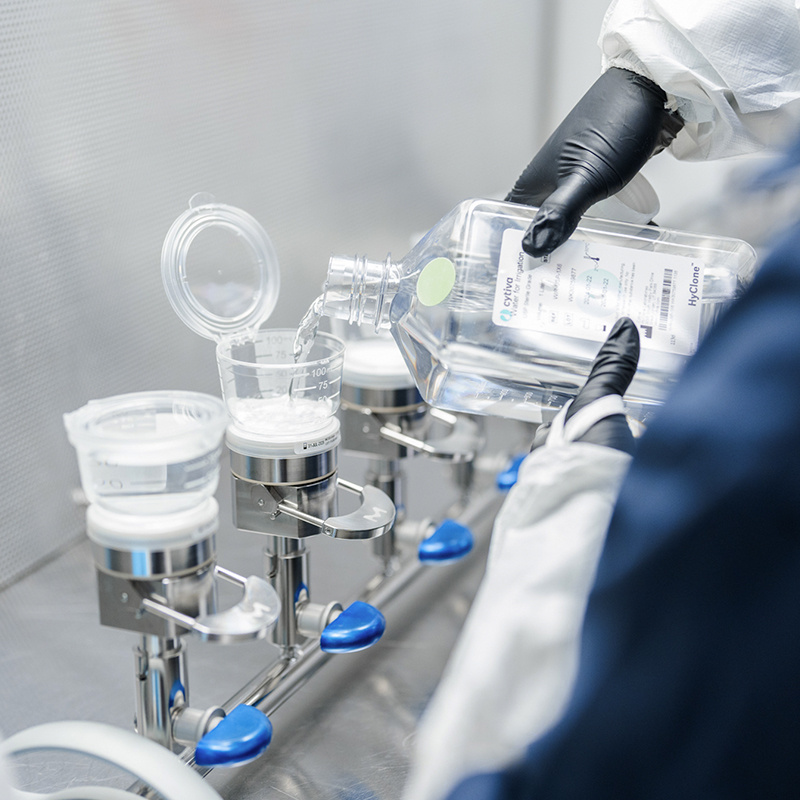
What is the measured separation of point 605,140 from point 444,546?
0.44 meters

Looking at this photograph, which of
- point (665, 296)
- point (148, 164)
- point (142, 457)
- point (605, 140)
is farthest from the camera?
point (148, 164)

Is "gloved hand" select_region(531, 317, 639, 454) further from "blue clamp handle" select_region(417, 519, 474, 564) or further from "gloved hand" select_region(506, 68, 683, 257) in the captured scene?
"blue clamp handle" select_region(417, 519, 474, 564)

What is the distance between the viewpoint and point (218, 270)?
2.69ft

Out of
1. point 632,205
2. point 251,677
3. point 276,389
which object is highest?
point 632,205

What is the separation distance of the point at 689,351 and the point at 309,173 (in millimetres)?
589

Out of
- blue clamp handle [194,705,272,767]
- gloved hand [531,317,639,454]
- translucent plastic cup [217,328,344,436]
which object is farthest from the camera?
translucent plastic cup [217,328,344,436]

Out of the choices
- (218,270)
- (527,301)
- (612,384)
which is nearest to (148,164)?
(218,270)

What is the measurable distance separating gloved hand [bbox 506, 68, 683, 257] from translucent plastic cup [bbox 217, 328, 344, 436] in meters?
0.26

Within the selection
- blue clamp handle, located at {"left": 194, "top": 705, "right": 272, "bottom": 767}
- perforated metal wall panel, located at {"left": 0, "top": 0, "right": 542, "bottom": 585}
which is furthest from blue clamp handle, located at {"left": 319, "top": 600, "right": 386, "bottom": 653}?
perforated metal wall panel, located at {"left": 0, "top": 0, "right": 542, "bottom": 585}

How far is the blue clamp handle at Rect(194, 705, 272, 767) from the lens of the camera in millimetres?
650

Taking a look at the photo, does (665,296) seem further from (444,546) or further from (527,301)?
(444,546)

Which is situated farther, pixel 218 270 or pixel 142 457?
pixel 218 270

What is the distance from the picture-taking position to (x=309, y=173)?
3.73ft

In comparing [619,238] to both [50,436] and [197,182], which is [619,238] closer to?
[197,182]
